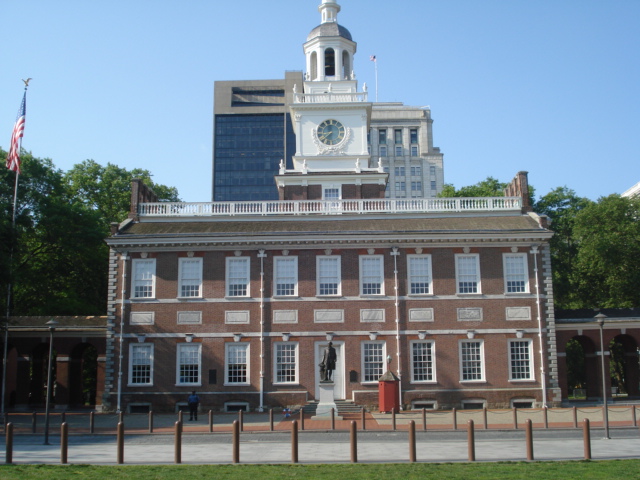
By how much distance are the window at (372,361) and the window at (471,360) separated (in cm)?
395

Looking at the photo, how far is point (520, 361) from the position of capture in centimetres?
3472

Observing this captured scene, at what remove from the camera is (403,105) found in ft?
530

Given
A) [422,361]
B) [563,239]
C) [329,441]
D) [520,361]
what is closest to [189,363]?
[422,361]

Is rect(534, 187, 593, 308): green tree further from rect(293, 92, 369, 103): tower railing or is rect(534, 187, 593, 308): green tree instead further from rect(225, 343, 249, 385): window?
rect(225, 343, 249, 385): window

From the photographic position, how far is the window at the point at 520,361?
1364 inches

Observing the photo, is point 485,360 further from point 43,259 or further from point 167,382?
point 43,259

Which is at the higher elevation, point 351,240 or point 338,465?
point 351,240

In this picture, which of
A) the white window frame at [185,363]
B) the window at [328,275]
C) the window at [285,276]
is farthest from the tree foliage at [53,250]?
the window at [328,275]

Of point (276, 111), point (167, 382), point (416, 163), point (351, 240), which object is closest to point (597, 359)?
point (351, 240)

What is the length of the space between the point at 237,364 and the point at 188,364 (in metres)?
2.44

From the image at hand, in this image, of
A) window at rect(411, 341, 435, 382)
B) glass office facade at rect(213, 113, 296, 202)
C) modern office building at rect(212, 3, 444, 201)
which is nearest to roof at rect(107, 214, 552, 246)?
window at rect(411, 341, 435, 382)

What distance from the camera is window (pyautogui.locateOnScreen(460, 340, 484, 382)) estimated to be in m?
34.6

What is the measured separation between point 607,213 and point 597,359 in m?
16.7

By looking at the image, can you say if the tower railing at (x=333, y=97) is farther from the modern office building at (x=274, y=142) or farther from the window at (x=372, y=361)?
the modern office building at (x=274, y=142)
